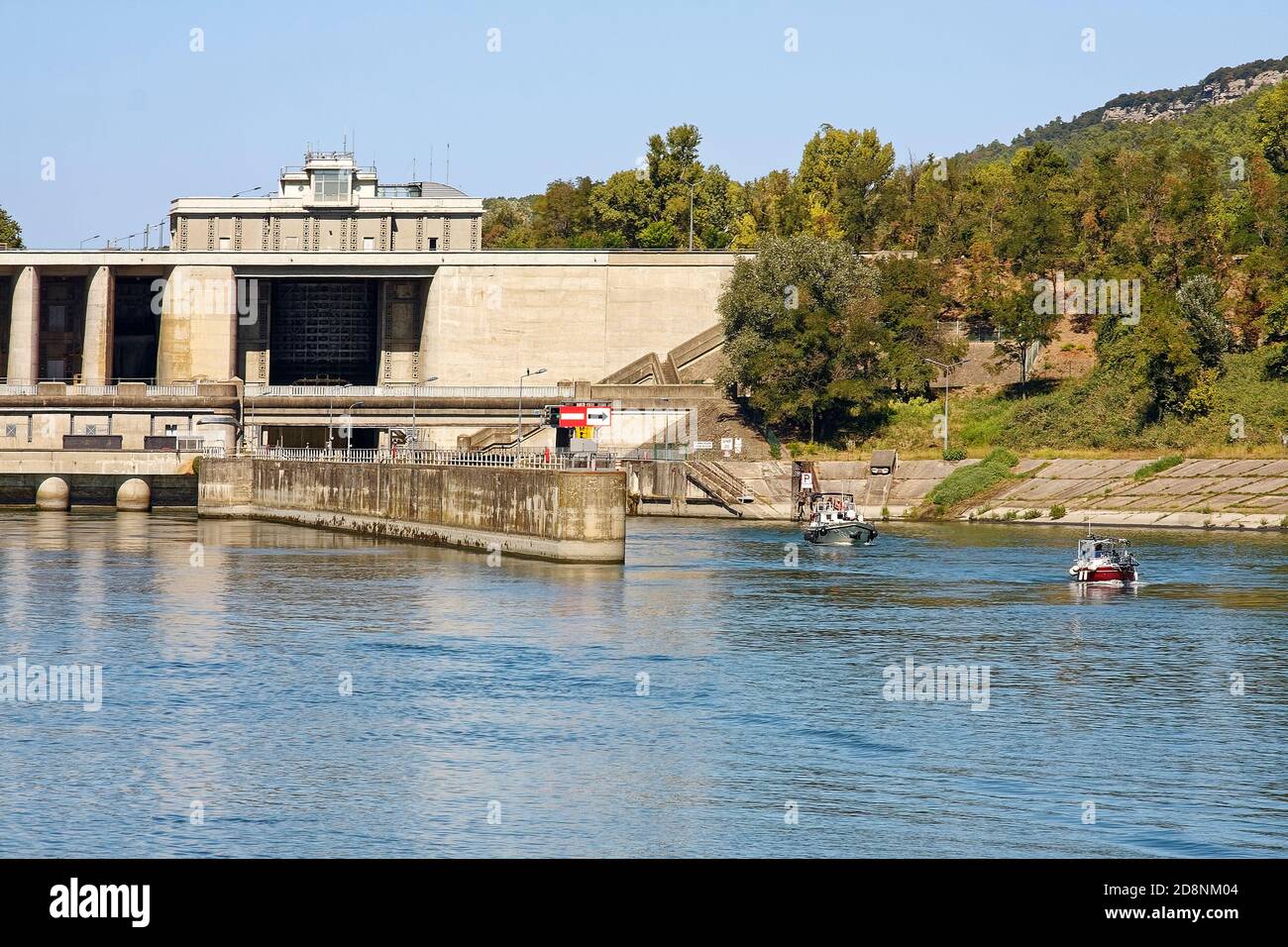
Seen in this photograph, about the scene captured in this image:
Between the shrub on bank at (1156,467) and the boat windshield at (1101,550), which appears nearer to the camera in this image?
the boat windshield at (1101,550)

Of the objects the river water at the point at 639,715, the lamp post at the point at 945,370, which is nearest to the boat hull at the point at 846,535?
the river water at the point at 639,715

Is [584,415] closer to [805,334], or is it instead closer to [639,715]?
[805,334]

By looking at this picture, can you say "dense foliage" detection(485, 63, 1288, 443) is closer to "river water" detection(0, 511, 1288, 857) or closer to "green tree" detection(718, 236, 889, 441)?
"green tree" detection(718, 236, 889, 441)

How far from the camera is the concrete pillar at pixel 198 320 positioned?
16675 centimetres

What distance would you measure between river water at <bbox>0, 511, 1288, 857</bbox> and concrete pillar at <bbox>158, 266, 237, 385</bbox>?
267 feet

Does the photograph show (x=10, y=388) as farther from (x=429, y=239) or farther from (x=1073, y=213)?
(x=1073, y=213)

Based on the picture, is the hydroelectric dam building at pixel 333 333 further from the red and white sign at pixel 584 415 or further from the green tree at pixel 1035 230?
the green tree at pixel 1035 230

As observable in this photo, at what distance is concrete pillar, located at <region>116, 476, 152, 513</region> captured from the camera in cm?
14225

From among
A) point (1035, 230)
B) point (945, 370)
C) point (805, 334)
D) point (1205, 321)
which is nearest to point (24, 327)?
point (805, 334)

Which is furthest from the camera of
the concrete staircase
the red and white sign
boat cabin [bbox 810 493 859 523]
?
the concrete staircase

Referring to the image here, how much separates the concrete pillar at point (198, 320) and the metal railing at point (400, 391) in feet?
23.2

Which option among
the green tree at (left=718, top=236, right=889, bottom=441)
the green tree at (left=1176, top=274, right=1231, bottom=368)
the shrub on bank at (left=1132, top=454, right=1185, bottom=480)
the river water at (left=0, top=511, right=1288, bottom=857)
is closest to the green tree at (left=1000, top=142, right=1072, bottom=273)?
the green tree at (left=718, top=236, right=889, bottom=441)
